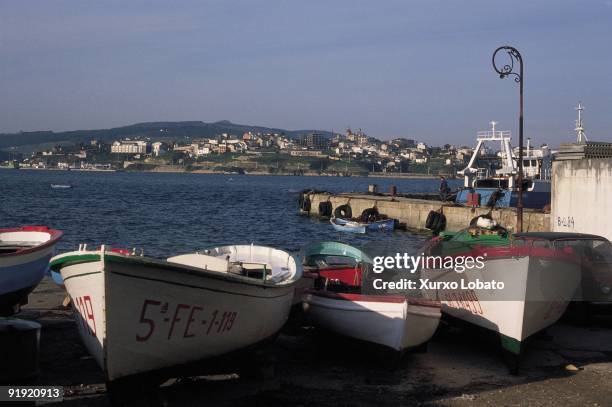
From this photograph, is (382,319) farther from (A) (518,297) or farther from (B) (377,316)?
(A) (518,297)

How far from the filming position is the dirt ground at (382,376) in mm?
9589

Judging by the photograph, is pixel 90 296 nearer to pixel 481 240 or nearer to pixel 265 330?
pixel 265 330

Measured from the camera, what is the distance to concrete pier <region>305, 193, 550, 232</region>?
3090cm

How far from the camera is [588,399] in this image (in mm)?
9602

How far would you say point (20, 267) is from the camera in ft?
43.0

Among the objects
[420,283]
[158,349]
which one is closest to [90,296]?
[158,349]

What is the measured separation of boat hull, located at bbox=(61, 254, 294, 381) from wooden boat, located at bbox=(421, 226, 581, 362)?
3806 millimetres

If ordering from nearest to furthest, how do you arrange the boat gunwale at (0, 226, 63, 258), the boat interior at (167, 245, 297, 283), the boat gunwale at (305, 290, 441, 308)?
the boat gunwale at (305, 290, 441, 308)
the boat interior at (167, 245, 297, 283)
the boat gunwale at (0, 226, 63, 258)

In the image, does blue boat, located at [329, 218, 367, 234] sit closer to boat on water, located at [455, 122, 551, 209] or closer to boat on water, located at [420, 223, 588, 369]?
boat on water, located at [455, 122, 551, 209]

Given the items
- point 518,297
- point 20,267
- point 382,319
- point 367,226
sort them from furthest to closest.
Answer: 1. point 367,226
2. point 20,267
3. point 382,319
4. point 518,297

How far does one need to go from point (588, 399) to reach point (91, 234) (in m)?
31.4

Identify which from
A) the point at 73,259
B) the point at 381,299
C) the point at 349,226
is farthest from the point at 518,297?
the point at 349,226

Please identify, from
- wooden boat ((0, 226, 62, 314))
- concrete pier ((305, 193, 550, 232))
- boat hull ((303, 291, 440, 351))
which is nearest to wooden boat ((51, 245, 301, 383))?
boat hull ((303, 291, 440, 351))

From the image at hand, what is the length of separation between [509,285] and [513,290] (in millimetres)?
98
